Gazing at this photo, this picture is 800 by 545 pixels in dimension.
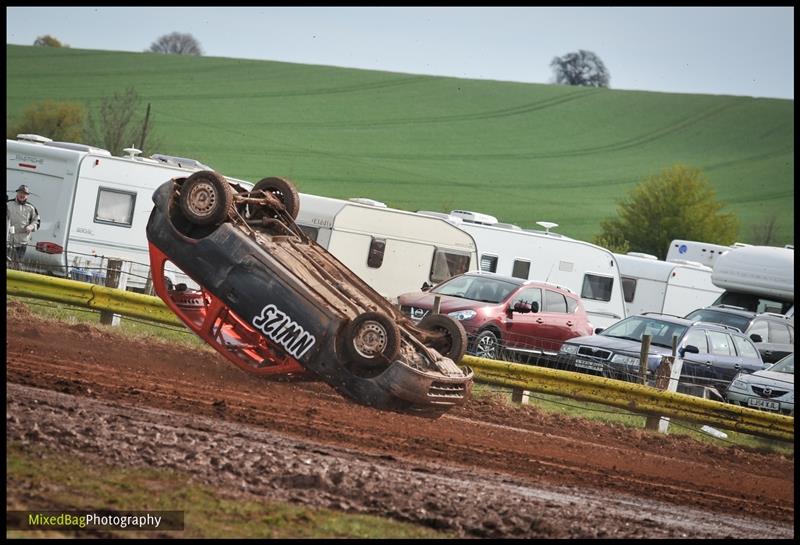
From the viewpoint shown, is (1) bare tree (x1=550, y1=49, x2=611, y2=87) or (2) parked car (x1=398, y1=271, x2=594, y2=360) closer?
(2) parked car (x1=398, y1=271, x2=594, y2=360)

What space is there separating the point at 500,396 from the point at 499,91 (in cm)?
8221

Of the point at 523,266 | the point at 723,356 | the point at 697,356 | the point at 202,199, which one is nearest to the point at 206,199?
the point at 202,199

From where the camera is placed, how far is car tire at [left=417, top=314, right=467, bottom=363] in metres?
12.0

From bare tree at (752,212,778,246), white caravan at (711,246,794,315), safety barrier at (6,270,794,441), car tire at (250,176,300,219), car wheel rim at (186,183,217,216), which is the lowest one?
safety barrier at (6,270,794,441)

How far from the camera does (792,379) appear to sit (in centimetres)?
1773

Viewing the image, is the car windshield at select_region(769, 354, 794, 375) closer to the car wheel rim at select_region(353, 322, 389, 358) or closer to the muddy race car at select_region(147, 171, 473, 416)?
the muddy race car at select_region(147, 171, 473, 416)

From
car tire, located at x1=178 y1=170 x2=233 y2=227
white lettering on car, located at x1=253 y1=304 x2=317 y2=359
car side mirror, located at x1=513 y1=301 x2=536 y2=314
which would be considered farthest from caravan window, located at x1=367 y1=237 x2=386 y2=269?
white lettering on car, located at x1=253 y1=304 x2=317 y2=359

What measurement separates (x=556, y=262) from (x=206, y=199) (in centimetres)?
1683

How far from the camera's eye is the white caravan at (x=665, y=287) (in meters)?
30.1

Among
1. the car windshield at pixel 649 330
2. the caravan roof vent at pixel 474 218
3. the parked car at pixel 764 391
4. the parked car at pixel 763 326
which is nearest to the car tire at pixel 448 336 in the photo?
the parked car at pixel 764 391

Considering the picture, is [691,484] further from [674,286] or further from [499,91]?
[499,91]

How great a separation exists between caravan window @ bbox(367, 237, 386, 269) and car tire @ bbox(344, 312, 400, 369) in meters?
13.5

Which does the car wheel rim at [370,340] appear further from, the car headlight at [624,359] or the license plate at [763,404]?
the car headlight at [624,359]

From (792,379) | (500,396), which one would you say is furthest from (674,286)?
(500,396)
